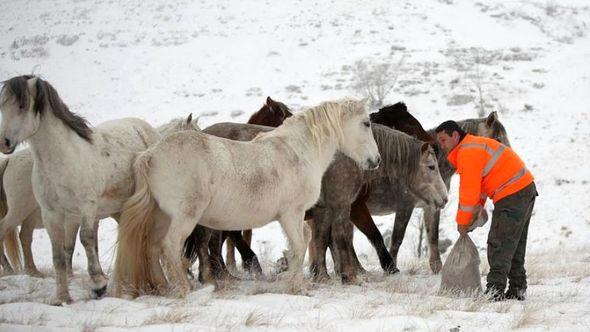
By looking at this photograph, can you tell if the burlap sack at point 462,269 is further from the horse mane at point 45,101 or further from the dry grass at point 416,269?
the horse mane at point 45,101

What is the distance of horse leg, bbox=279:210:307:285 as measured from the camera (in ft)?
20.9

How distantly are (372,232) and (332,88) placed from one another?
22.7m

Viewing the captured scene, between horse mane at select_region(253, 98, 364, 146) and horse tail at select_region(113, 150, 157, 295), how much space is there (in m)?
1.53

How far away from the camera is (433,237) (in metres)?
9.25

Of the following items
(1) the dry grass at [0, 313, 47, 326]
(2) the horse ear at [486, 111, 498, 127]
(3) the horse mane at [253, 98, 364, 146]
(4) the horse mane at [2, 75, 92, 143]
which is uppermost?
(4) the horse mane at [2, 75, 92, 143]

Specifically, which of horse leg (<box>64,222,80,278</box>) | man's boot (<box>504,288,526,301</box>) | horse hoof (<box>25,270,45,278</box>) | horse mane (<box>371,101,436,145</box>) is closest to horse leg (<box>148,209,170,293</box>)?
horse leg (<box>64,222,80,278</box>)

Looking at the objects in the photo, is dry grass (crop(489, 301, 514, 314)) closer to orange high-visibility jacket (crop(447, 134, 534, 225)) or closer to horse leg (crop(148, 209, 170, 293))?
orange high-visibility jacket (crop(447, 134, 534, 225))

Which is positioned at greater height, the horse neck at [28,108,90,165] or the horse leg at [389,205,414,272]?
the horse neck at [28,108,90,165]

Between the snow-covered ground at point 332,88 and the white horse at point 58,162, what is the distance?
56cm

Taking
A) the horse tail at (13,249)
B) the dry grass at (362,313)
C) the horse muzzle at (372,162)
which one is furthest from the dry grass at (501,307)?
the horse tail at (13,249)

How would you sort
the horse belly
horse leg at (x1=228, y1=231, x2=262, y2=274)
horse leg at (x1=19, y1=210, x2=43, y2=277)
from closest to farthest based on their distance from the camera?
the horse belly, horse leg at (x1=19, y1=210, x2=43, y2=277), horse leg at (x1=228, y1=231, x2=262, y2=274)

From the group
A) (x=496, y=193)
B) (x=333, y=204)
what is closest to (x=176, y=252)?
(x=333, y=204)

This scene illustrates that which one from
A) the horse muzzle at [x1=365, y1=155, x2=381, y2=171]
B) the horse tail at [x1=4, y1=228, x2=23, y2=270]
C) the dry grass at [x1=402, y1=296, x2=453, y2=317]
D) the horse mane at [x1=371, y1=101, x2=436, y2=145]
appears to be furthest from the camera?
the horse mane at [x1=371, y1=101, x2=436, y2=145]

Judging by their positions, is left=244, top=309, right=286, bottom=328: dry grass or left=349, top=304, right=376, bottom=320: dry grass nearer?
left=244, top=309, right=286, bottom=328: dry grass
